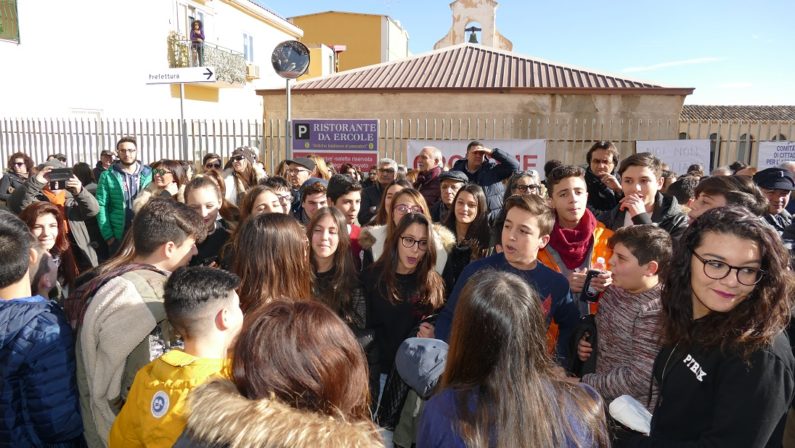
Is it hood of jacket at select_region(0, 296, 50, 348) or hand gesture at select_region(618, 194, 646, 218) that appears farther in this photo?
hand gesture at select_region(618, 194, 646, 218)

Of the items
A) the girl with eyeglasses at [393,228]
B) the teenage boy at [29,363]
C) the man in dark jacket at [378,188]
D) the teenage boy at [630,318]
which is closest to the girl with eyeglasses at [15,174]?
the man in dark jacket at [378,188]

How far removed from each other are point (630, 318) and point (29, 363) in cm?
257

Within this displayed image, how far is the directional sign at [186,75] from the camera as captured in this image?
7441 millimetres

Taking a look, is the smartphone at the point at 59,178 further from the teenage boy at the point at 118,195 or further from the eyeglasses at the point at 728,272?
the eyeglasses at the point at 728,272

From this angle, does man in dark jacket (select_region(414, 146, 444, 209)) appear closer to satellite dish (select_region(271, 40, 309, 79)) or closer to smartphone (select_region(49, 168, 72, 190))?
satellite dish (select_region(271, 40, 309, 79))

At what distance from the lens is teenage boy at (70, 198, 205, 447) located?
196 centimetres

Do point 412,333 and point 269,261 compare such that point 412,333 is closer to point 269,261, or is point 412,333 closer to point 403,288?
point 403,288

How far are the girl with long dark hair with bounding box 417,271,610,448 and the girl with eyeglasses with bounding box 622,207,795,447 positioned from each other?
12.8 inches

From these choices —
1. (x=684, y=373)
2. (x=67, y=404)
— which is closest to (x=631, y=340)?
(x=684, y=373)

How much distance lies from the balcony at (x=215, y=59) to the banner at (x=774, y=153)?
15037mm

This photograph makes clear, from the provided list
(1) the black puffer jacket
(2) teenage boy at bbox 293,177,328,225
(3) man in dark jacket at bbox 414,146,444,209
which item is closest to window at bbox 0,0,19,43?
(3) man in dark jacket at bbox 414,146,444,209

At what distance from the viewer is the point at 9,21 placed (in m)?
12.7

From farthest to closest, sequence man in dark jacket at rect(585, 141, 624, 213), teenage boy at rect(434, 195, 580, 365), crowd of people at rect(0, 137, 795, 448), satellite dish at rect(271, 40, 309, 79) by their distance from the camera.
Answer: satellite dish at rect(271, 40, 309, 79) < man in dark jacket at rect(585, 141, 624, 213) < teenage boy at rect(434, 195, 580, 365) < crowd of people at rect(0, 137, 795, 448)

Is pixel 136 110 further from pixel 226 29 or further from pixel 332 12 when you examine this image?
pixel 332 12
